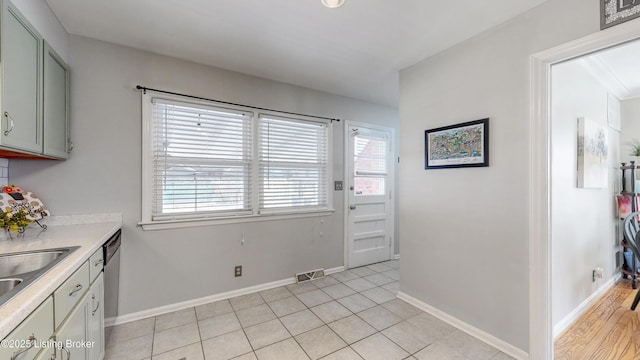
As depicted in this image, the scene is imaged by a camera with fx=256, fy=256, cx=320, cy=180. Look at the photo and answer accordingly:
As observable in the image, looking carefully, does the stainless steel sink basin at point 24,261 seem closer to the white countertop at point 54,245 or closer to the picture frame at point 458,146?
the white countertop at point 54,245

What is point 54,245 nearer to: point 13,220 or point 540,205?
point 13,220

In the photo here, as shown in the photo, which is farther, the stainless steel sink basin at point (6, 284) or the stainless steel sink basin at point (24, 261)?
the stainless steel sink basin at point (24, 261)

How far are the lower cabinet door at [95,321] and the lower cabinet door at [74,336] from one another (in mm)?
73

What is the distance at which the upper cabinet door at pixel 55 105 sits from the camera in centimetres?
173

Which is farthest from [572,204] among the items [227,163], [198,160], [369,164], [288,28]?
[198,160]

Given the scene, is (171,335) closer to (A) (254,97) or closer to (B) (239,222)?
(B) (239,222)

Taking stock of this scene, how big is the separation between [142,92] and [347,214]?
8.96ft

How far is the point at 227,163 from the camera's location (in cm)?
279

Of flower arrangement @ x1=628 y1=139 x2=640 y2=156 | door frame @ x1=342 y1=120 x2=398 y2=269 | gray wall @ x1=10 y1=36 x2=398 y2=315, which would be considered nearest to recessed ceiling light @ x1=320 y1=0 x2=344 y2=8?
gray wall @ x1=10 y1=36 x2=398 y2=315

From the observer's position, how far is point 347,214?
11.9 ft

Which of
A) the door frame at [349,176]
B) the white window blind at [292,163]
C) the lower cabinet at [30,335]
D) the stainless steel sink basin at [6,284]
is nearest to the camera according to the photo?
the lower cabinet at [30,335]

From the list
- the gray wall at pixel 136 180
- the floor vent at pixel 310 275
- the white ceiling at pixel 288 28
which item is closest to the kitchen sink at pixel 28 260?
the gray wall at pixel 136 180

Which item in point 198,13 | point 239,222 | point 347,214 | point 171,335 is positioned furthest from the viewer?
point 347,214

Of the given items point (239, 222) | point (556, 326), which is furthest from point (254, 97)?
point (556, 326)
